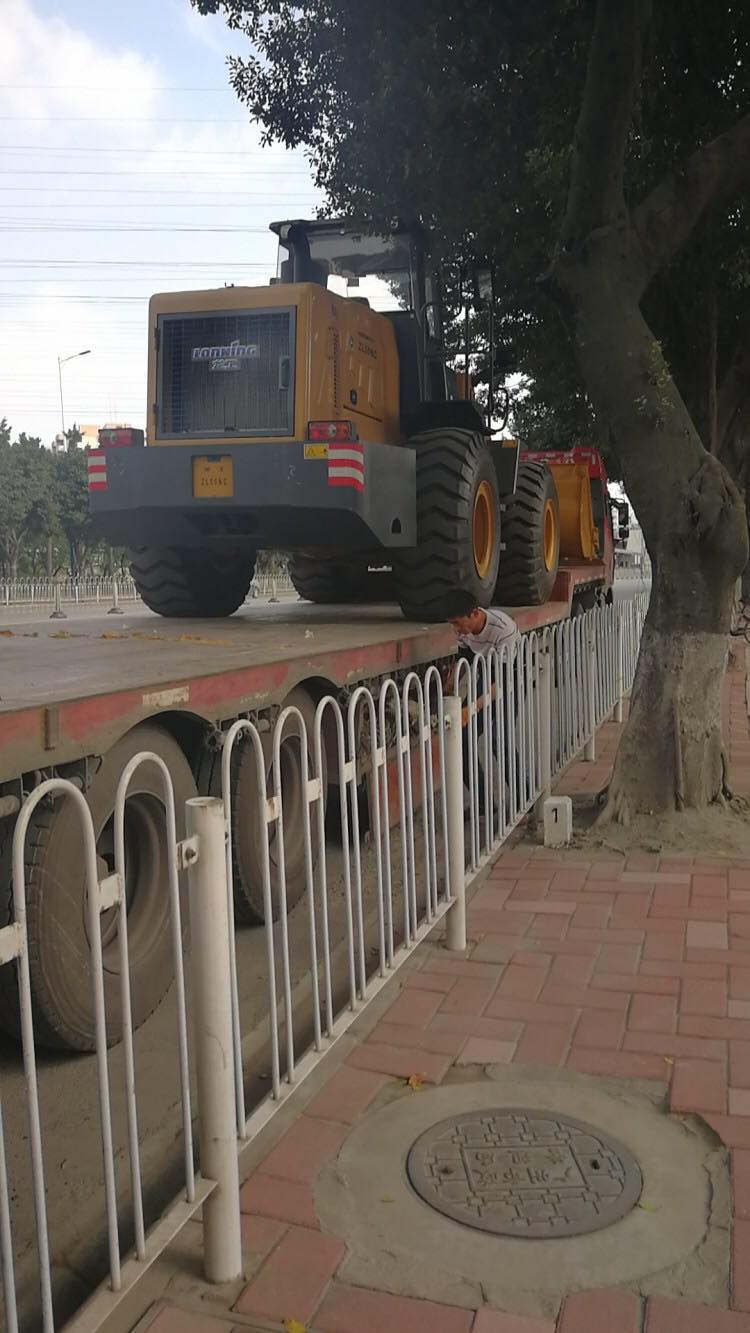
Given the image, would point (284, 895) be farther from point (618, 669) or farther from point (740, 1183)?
point (618, 669)

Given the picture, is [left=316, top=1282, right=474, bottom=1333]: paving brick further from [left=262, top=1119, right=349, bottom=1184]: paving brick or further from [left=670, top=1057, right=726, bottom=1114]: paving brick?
[left=670, top=1057, right=726, bottom=1114]: paving brick

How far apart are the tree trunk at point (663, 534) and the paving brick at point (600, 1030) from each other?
2.51 meters

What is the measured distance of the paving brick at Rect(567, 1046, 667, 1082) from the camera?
347 centimetres

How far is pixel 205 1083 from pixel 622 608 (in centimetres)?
1003

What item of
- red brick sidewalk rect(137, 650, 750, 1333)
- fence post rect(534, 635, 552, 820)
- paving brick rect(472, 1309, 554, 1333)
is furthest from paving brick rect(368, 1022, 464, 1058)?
fence post rect(534, 635, 552, 820)

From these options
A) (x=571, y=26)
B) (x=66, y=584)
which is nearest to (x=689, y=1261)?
(x=571, y=26)

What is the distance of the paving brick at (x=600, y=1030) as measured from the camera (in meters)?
3.69

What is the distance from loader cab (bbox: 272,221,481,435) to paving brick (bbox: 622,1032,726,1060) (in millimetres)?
5160

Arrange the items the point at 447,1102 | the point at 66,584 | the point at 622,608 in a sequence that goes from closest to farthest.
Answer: the point at 447,1102 → the point at 622,608 → the point at 66,584

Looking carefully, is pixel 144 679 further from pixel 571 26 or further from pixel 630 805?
pixel 571 26

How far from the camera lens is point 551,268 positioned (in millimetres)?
6520

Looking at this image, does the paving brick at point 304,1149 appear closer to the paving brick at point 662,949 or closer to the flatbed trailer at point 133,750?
the flatbed trailer at point 133,750

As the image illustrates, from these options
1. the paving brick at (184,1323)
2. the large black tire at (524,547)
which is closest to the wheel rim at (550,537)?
the large black tire at (524,547)

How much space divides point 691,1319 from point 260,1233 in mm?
1000
